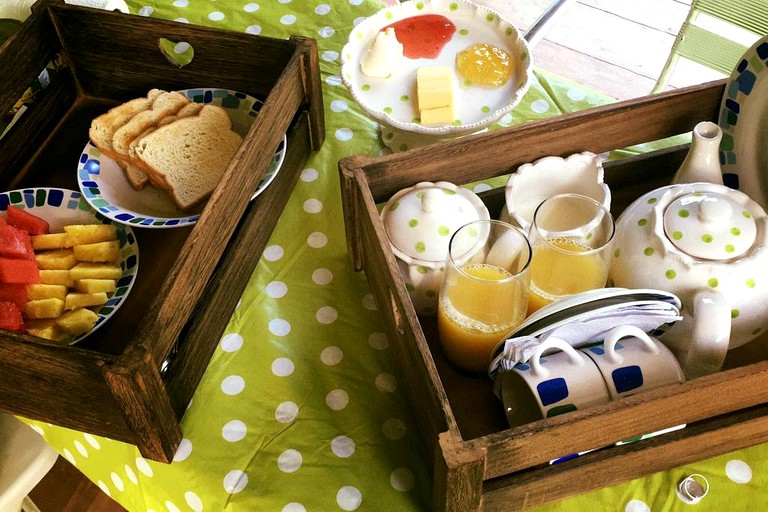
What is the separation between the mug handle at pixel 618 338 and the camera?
24.8 inches

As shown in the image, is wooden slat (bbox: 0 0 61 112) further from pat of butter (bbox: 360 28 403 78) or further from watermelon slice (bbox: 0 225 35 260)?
pat of butter (bbox: 360 28 403 78)

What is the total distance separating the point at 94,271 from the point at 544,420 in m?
0.53

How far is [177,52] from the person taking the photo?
1120 mm

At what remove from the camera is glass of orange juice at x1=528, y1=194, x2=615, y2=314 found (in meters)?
0.68

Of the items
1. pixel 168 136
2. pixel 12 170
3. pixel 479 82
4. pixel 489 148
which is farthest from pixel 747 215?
pixel 12 170

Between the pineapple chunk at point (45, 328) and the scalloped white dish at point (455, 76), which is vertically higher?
the scalloped white dish at point (455, 76)

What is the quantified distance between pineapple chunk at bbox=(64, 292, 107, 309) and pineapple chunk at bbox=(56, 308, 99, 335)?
0.05 ft

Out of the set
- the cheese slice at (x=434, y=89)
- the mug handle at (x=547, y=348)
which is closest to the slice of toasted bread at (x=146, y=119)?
the cheese slice at (x=434, y=89)

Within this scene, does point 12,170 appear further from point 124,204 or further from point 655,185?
point 655,185

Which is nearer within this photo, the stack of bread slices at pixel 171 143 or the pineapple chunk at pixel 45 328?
the pineapple chunk at pixel 45 328

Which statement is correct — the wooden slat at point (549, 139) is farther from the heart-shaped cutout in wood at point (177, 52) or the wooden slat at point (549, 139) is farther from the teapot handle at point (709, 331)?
the heart-shaped cutout in wood at point (177, 52)

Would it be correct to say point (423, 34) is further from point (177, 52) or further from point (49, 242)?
point (49, 242)

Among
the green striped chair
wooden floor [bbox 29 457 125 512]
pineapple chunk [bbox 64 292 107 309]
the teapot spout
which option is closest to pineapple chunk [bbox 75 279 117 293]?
pineapple chunk [bbox 64 292 107 309]

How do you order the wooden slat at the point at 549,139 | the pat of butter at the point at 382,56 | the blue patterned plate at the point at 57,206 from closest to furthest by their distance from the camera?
1. the wooden slat at the point at 549,139
2. the blue patterned plate at the point at 57,206
3. the pat of butter at the point at 382,56
